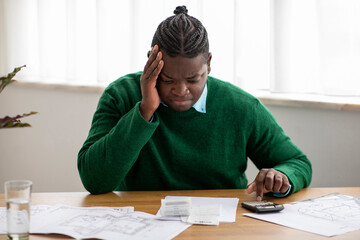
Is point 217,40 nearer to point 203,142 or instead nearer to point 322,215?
point 203,142

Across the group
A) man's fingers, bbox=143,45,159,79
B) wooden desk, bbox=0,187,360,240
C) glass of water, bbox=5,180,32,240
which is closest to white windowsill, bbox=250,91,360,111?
wooden desk, bbox=0,187,360,240

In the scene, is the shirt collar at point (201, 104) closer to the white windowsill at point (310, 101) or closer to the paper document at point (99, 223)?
the paper document at point (99, 223)

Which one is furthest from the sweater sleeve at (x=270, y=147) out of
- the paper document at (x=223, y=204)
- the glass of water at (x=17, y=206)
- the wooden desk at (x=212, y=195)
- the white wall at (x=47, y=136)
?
the glass of water at (x=17, y=206)

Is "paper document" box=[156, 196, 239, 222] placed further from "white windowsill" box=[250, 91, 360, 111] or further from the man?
"white windowsill" box=[250, 91, 360, 111]

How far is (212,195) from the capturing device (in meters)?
1.45

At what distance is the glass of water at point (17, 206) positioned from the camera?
100 centimetres

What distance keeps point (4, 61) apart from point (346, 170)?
2079 millimetres

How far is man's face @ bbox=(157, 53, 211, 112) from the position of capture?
1.43 metres

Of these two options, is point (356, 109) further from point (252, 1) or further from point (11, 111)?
point (11, 111)

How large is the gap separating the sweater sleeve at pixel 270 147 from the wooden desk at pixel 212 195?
130 millimetres

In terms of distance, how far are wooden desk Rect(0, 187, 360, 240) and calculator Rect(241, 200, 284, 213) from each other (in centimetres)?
2

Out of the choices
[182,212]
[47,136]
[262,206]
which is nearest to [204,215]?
[182,212]

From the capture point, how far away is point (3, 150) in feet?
10.1

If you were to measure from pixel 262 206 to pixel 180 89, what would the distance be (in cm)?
41
